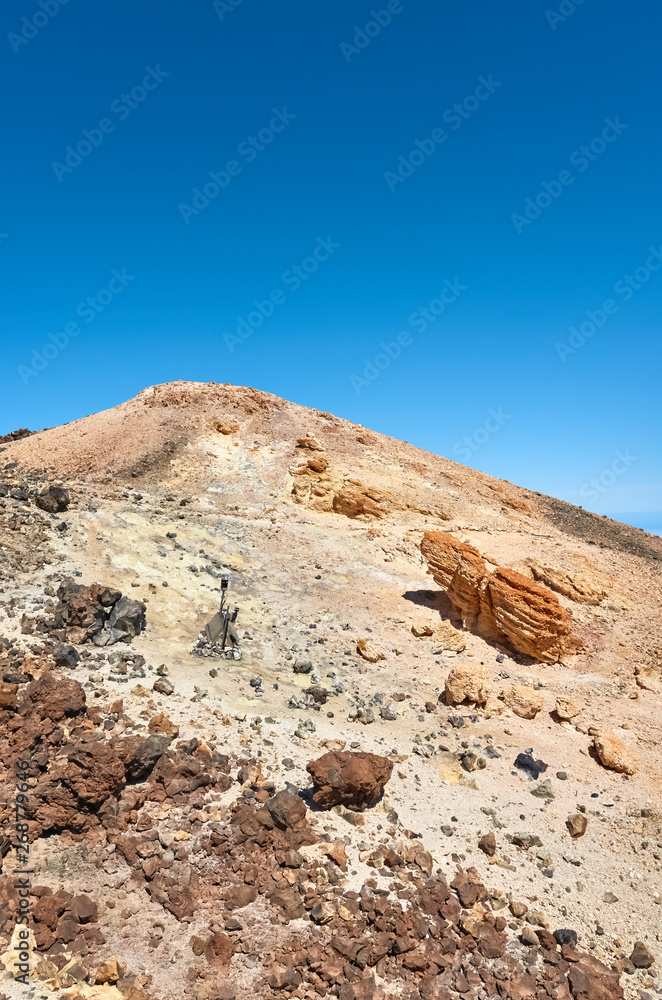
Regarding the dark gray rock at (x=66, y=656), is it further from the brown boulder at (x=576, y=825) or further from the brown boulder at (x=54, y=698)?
the brown boulder at (x=576, y=825)

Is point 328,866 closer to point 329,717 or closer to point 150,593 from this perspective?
point 329,717

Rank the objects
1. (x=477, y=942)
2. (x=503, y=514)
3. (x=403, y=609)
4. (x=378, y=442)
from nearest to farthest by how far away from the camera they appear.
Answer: (x=477, y=942)
(x=403, y=609)
(x=503, y=514)
(x=378, y=442)

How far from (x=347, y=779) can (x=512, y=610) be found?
7.72 m

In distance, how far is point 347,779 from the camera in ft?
28.9

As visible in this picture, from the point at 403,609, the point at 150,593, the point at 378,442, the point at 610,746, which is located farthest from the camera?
the point at 378,442

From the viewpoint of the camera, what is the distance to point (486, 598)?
1552 centimetres

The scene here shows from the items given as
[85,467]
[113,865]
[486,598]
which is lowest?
[113,865]

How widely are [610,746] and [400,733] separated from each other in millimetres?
4111

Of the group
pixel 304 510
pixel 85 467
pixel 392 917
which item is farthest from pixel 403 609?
pixel 85 467

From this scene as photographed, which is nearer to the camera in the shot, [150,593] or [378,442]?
[150,593]

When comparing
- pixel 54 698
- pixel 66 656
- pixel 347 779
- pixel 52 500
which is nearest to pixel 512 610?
pixel 347 779

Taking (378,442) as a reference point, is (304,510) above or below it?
below

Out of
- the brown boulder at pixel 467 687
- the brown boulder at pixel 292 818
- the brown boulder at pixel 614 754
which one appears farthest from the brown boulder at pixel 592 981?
the brown boulder at pixel 467 687

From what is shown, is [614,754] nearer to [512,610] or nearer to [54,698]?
[512,610]
